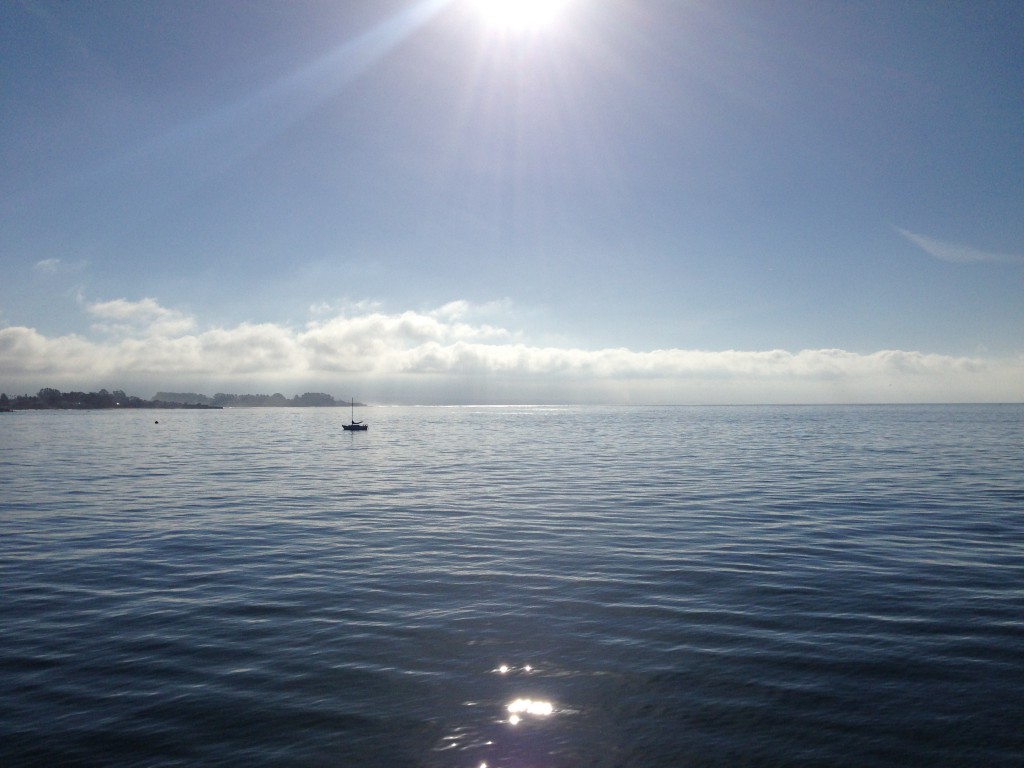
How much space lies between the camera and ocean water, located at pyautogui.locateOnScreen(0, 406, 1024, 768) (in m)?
10.6

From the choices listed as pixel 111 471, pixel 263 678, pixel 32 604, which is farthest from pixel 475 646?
pixel 111 471

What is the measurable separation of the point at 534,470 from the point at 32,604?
4065 cm

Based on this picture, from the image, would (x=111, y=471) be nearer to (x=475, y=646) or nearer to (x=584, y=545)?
(x=584, y=545)

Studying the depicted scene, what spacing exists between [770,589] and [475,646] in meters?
9.64

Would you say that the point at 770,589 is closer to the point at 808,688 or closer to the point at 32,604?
the point at 808,688

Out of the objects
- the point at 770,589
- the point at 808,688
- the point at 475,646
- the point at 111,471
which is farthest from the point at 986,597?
the point at 111,471

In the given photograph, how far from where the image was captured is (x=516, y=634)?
50.5ft

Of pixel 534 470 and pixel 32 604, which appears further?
pixel 534 470

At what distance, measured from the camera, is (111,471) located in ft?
185

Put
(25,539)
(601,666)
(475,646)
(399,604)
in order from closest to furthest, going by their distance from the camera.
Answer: (601,666) < (475,646) < (399,604) < (25,539)

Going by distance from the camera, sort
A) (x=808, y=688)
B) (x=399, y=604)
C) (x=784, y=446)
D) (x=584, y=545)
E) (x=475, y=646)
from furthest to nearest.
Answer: (x=784, y=446) → (x=584, y=545) → (x=399, y=604) → (x=475, y=646) → (x=808, y=688)

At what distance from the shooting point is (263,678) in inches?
511

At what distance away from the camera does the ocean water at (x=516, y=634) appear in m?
10.6

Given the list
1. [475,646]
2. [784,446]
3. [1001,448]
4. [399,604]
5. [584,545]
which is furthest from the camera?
[784,446]
